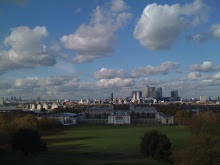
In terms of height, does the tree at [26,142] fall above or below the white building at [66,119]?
above

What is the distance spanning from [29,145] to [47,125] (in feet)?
113

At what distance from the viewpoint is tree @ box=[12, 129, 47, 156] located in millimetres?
28031

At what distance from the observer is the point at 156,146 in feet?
94.5

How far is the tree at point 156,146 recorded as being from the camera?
27.9 m

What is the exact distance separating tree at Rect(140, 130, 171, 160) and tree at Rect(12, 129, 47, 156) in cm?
1235

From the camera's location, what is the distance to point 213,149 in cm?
1850

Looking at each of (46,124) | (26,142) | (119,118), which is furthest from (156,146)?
(119,118)

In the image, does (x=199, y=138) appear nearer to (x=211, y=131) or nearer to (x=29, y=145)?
(x=211, y=131)

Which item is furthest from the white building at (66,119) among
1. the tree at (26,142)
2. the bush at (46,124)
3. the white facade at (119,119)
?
the tree at (26,142)

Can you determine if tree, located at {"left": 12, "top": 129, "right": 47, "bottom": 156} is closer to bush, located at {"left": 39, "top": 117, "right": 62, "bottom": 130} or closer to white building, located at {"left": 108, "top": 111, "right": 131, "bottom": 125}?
bush, located at {"left": 39, "top": 117, "right": 62, "bottom": 130}

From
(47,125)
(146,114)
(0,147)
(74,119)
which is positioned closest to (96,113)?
(146,114)

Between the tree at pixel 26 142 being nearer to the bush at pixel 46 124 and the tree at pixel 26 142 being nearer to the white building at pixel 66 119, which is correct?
the bush at pixel 46 124

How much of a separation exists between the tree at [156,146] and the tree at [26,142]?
12349 mm

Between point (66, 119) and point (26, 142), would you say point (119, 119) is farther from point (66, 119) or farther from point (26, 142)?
point (26, 142)
